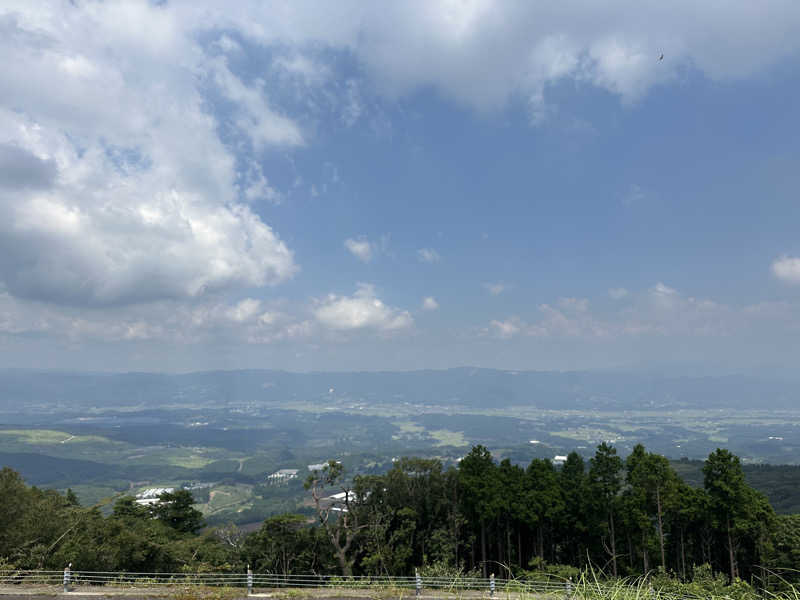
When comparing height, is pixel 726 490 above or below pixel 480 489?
above

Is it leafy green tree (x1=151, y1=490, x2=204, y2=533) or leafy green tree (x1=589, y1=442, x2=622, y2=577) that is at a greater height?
leafy green tree (x1=589, y1=442, x2=622, y2=577)

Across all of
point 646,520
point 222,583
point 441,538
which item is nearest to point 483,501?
point 441,538

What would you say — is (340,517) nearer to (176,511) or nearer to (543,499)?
(543,499)

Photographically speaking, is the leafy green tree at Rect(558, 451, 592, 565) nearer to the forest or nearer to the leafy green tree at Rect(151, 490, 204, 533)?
the forest

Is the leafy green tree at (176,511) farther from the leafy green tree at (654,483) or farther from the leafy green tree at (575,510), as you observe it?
the leafy green tree at (654,483)

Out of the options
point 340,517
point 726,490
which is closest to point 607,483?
point 726,490

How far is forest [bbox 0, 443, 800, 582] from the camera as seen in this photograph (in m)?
22.8

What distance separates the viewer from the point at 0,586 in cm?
1395

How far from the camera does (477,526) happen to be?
35.2m

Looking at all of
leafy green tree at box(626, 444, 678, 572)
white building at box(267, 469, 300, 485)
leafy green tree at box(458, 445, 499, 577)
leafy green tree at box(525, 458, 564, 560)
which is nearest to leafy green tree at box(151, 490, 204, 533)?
leafy green tree at box(458, 445, 499, 577)

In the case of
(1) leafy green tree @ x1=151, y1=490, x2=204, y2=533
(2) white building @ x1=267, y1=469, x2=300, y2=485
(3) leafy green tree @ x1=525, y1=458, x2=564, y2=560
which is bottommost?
(2) white building @ x1=267, y1=469, x2=300, y2=485

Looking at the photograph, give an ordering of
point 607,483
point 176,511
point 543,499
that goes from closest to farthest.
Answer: point 607,483
point 543,499
point 176,511

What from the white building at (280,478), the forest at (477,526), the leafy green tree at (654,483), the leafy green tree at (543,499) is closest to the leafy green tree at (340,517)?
the forest at (477,526)

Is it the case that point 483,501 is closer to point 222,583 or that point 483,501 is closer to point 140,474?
point 222,583
